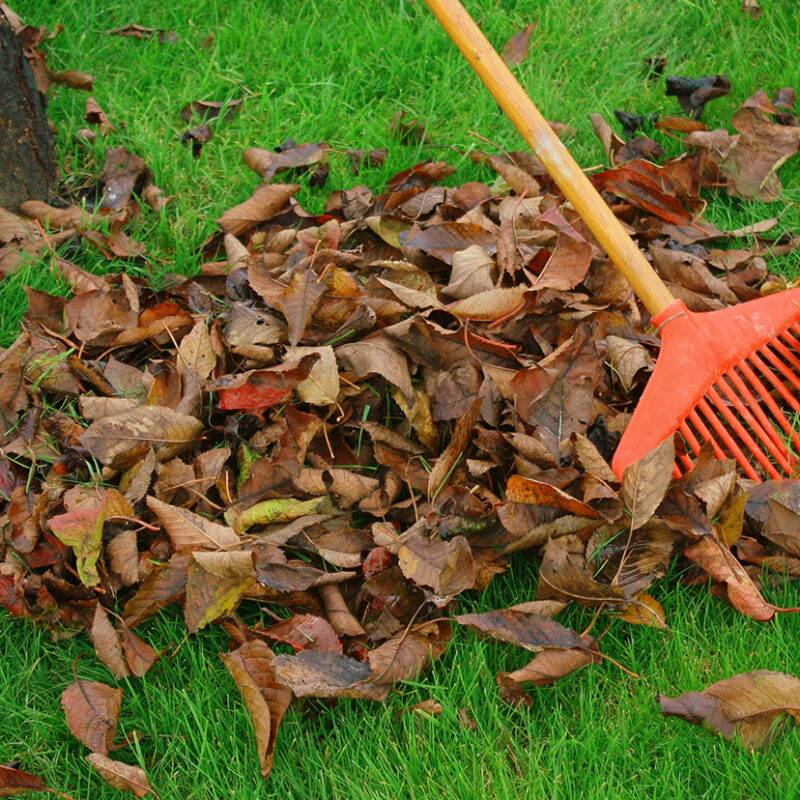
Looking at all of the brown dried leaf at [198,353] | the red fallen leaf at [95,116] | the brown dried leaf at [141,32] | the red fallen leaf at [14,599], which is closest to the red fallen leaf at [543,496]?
the brown dried leaf at [198,353]

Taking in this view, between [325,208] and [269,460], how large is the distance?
1026 mm

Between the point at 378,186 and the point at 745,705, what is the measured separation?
1.90 meters

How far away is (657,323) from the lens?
7.89ft

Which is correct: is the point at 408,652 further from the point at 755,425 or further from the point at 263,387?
the point at 755,425

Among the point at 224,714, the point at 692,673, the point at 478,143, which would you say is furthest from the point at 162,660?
the point at 478,143

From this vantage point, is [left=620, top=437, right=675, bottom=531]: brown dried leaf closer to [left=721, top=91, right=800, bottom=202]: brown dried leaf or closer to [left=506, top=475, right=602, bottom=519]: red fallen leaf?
[left=506, top=475, right=602, bottom=519]: red fallen leaf

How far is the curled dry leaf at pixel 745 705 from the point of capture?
1.88 m

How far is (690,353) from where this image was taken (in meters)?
2.38

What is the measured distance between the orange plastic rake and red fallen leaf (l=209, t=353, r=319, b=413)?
28.4 inches

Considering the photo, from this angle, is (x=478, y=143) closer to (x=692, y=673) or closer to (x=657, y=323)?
(x=657, y=323)

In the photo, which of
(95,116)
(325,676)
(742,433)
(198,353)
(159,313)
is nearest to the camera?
(325,676)

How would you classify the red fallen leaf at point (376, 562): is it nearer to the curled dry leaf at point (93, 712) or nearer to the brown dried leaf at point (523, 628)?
the brown dried leaf at point (523, 628)

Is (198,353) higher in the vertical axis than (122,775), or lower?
higher

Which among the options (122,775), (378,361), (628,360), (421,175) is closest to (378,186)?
(421,175)
